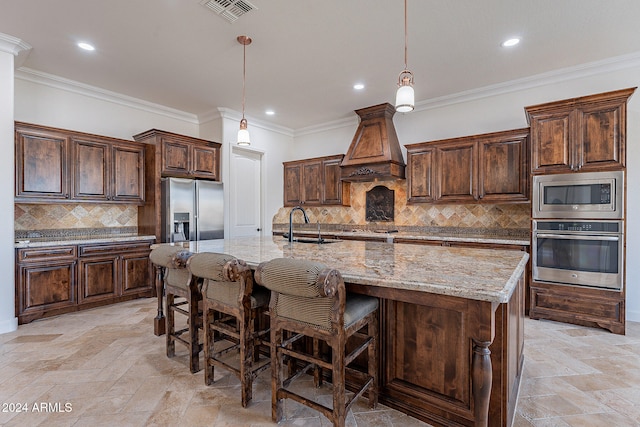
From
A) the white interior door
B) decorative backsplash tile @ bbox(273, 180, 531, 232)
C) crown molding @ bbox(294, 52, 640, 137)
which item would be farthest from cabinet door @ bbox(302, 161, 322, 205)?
crown molding @ bbox(294, 52, 640, 137)

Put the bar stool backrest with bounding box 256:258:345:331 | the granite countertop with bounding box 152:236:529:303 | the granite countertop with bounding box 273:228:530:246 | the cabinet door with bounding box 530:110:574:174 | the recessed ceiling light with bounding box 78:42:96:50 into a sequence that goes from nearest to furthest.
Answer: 1. the granite countertop with bounding box 152:236:529:303
2. the bar stool backrest with bounding box 256:258:345:331
3. the recessed ceiling light with bounding box 78:42:96:50
4. the cabinet door with bounding box 530:110:574:174
5. the granite countertop with bounding box 273:228:530:246

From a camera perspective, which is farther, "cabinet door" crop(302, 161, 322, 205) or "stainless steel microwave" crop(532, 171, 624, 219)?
"cabinet door" crop(302, 161, 322, 205)

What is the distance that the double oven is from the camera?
10.0ft

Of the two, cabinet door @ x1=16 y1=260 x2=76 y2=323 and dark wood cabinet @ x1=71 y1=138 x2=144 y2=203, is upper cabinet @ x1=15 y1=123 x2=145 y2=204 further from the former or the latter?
cabinet door @ x1=16 y1=260 x2=76 y2=323

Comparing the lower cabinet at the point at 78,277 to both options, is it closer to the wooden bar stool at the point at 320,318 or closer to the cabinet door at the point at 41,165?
the cabinet door at the point at 41,165

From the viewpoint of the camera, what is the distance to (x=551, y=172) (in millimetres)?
3352

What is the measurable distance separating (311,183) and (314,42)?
292 centimetres

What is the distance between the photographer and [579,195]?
126 inches

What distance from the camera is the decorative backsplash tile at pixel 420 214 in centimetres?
413

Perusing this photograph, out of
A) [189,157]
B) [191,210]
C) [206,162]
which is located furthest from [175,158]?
[191,210]

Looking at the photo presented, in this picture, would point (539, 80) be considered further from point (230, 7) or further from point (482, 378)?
point (482, 378)

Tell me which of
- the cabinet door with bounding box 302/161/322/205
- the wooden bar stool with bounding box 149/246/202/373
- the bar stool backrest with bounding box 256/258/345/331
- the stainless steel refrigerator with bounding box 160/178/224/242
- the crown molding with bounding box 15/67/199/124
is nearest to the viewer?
the bar stool backrest with bounding box 256/258/345/331

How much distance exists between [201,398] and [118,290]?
2.81 metres

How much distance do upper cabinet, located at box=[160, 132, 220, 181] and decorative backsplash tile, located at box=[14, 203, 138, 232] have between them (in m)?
0.92
